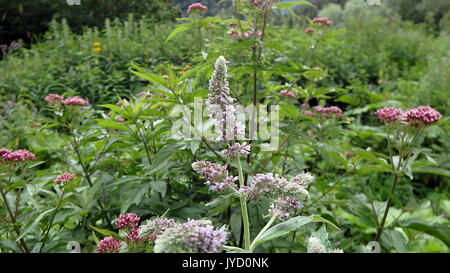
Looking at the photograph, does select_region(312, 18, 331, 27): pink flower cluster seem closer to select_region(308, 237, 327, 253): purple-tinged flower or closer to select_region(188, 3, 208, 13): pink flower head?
select_region(188, 3, 208, 13): pink flower head

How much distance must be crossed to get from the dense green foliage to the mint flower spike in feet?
0.56

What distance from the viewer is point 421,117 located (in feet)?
4.79

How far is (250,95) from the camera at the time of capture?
6.23 feet

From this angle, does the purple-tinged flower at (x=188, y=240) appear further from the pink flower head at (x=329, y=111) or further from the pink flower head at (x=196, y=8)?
the pink flower head at (x=329, y=111)

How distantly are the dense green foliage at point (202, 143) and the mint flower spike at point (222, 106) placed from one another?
0.17 m

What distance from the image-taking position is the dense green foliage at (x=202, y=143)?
136cm

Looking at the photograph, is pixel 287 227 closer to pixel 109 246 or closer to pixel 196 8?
pixel 109 246

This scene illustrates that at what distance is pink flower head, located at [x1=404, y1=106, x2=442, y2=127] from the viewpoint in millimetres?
1449

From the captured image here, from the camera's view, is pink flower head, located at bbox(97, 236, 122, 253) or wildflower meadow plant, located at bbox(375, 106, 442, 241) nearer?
pink flower head, located at bbox(97, 236, 122, 253)

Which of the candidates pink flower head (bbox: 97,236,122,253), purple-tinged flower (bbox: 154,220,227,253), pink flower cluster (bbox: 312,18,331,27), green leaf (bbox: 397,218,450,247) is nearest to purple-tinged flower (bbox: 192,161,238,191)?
purple-tinged flower (bbox: 154,220,227,253)

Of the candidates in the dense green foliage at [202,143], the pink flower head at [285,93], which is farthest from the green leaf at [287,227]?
the pink flower head at [285,93]

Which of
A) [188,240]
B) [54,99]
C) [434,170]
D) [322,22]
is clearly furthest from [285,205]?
[322,22]

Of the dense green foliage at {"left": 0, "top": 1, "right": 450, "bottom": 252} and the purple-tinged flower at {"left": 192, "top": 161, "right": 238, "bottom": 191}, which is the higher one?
the purple-tinged flower at {"left": 192, "top": 161, "right": 238, "bottom": 191}
